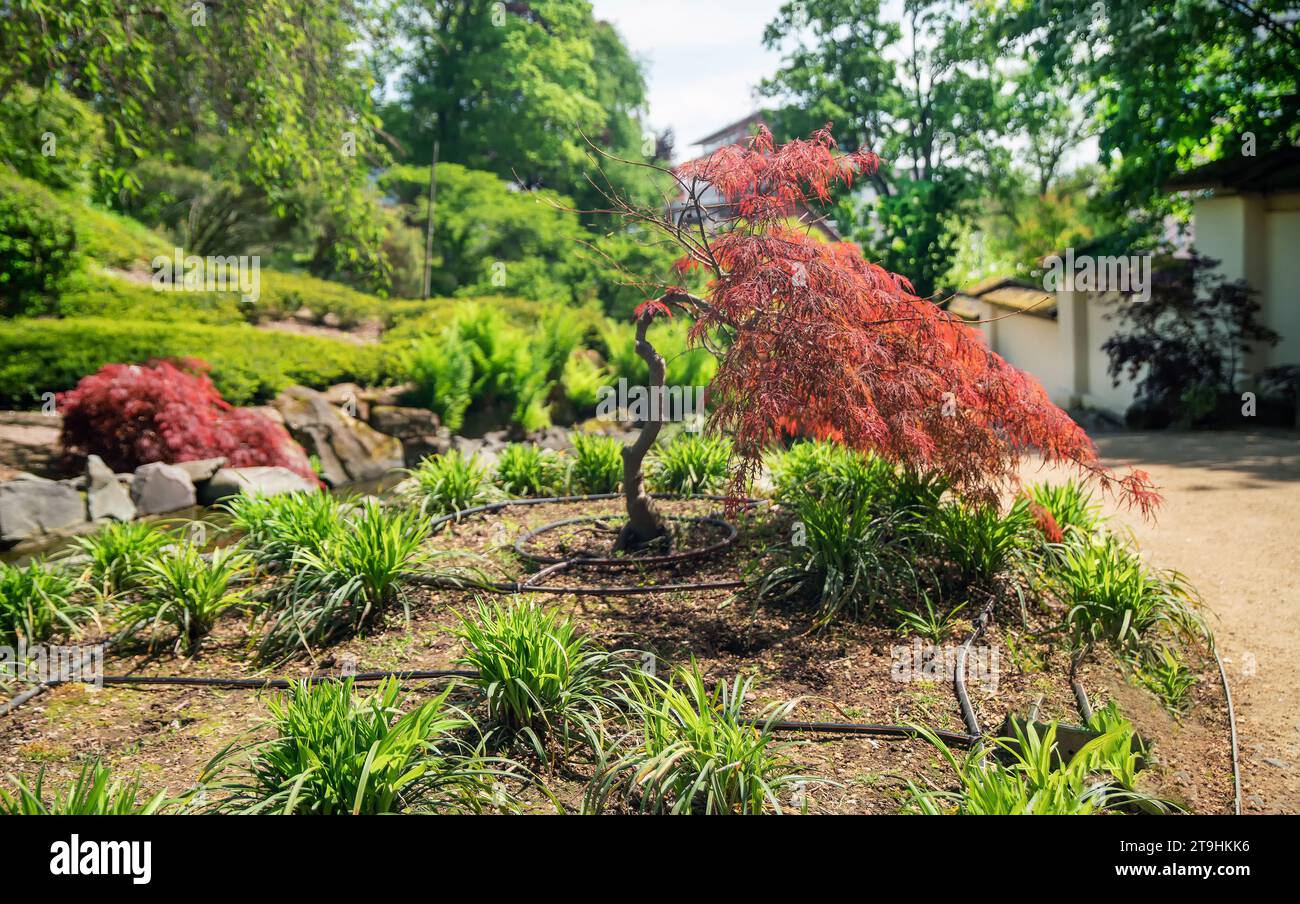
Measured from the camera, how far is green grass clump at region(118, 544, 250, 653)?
4523 mm

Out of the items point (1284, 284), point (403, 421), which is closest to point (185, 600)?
point (403, 421)

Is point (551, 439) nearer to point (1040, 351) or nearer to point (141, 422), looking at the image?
point (141, 422)

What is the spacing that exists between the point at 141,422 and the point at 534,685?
7.08 meters

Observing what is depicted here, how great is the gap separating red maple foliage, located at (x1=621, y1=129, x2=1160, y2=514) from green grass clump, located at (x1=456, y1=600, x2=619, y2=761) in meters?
1.21

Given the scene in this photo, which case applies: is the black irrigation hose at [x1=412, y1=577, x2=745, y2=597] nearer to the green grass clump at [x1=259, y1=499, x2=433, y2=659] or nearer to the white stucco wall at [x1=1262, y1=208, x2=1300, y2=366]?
the green grass clump at [x1=259, y1=499, x2=433, y2=659]

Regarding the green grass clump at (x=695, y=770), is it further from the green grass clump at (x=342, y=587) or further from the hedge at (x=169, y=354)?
the hedge at (x=169, y=354)

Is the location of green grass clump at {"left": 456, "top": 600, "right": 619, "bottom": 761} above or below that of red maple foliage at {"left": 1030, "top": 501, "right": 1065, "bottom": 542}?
below

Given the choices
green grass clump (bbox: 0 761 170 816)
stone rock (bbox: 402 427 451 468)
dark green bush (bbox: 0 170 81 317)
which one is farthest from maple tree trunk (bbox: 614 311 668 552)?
dark green bush (bbox: 0 170 81 317)

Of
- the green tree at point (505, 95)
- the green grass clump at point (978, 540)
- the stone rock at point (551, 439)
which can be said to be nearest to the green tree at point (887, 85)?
the green tree at point (505, 95)

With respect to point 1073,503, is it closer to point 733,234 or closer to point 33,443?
point 733,234
